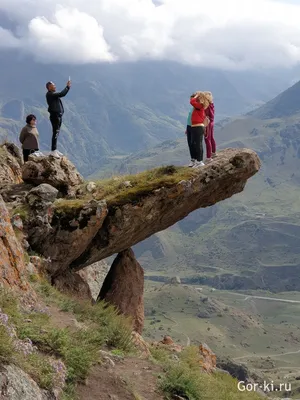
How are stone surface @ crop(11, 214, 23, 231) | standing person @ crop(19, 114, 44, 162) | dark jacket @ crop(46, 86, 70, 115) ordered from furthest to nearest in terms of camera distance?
standing person @ crop(19, 114, 44, 162), dark jacket @ crop(46, 86, 70, 115), stone surface @ crop(11, 214, 23, 231)

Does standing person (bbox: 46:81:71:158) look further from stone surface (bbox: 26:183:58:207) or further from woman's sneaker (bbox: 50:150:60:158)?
stone surface (bbox: 26:183:58:207)

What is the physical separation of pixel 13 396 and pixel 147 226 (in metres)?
17.1

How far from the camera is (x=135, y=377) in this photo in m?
14.7

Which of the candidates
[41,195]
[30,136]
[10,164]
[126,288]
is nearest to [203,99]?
Result: [41,195]

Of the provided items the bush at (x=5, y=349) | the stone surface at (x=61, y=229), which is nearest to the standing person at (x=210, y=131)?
the stone surface at (x=61, y=229)

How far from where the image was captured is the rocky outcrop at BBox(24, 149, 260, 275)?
75.3ft

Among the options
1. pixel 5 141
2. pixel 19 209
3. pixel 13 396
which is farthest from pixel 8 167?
pixel 13 396

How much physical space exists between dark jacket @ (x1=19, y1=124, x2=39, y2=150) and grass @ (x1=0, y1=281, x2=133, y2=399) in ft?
42.5

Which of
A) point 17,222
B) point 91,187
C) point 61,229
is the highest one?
A: point 91,187

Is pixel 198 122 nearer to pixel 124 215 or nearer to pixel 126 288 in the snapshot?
pixel 124 215

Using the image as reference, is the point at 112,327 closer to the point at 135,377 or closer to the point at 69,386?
the point at 135,377

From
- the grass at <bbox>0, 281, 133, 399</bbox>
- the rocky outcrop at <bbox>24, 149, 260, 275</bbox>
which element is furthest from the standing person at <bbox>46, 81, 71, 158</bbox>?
the grass at <bbox>0, 281, 133, 399</bbox>

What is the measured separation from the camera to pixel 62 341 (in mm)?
13242

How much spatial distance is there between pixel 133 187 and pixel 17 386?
15.9 m
